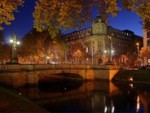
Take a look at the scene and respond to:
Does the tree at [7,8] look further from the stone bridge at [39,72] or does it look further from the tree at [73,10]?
the stone bridge at [39,72]

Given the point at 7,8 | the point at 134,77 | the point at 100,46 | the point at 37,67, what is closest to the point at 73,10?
the point at 7,8

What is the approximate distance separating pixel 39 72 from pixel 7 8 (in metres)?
50.4

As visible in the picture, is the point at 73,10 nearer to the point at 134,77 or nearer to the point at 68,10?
the point at 68,10

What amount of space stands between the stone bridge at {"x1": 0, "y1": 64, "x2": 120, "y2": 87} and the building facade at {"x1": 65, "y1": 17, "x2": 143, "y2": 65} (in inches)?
1882

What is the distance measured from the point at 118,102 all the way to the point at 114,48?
11170 cm

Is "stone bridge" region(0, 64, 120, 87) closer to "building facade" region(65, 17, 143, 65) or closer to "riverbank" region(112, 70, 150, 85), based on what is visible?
"riverbank" region(112, 70, 150, 85)

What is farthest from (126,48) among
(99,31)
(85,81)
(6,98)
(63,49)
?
(6,98)

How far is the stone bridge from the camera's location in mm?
63656

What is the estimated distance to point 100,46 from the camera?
150500 millimetres

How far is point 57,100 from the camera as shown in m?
50.2

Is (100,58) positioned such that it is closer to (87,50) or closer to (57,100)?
(87,50)

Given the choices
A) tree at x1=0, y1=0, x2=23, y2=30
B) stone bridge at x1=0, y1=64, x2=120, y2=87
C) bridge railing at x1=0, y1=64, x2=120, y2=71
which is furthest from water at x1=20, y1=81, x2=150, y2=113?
tree at x1=0, y1=0, x2=23, y2=30

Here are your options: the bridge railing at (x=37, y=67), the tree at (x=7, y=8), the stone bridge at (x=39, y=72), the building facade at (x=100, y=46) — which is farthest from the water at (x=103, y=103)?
the building facade at (x=100, y=46)

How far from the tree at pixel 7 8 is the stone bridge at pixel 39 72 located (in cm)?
4121
